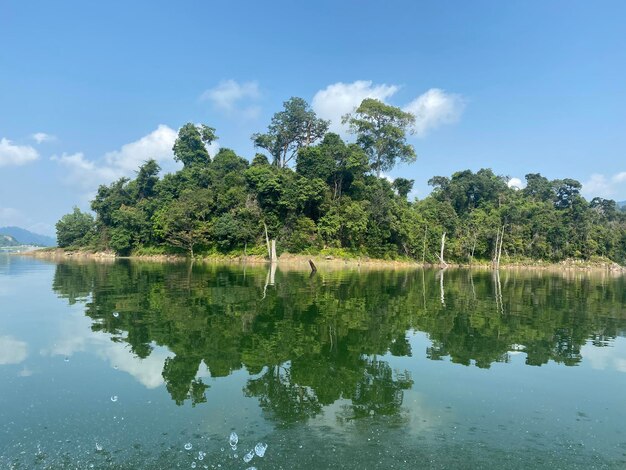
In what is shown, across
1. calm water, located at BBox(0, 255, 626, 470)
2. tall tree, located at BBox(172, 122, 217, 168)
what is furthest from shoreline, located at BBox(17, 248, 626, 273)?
calm water, located at BBox(0, 255, 626, 470)

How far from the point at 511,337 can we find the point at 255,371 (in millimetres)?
8811

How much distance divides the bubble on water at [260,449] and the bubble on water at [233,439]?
296 millimetres

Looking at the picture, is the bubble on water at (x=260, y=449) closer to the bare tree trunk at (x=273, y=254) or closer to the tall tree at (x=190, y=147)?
the bare tree trunk at (x=273, y=254)

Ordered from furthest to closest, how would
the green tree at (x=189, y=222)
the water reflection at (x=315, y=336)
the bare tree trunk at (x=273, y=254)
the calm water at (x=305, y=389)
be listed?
the green tree at (x=189, y=222) → the bare tree trunk at (x=273, y=254) → the water reflection at (x=315, y=336) → the calm water at (x=305, y=389)

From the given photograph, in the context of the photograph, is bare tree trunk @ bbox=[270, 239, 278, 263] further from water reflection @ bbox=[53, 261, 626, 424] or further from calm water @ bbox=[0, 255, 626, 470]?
calm water @ bbox=[0, 255, 626, 470]

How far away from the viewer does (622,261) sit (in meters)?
79.6

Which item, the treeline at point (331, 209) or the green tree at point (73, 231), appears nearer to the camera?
the treeline at point (331, 209)

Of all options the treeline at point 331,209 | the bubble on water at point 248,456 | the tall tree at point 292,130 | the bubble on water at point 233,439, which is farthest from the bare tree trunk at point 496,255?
the bubble on water at point 248,456

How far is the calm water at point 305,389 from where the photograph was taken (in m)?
5.60

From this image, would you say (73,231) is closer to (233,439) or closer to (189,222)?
(189,222)

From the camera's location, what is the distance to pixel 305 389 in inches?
310

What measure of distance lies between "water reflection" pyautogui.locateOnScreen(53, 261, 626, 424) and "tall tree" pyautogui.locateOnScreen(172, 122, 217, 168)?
54.9 m

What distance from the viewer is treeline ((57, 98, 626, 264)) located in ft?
190

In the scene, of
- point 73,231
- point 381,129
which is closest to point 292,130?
point 381,129
